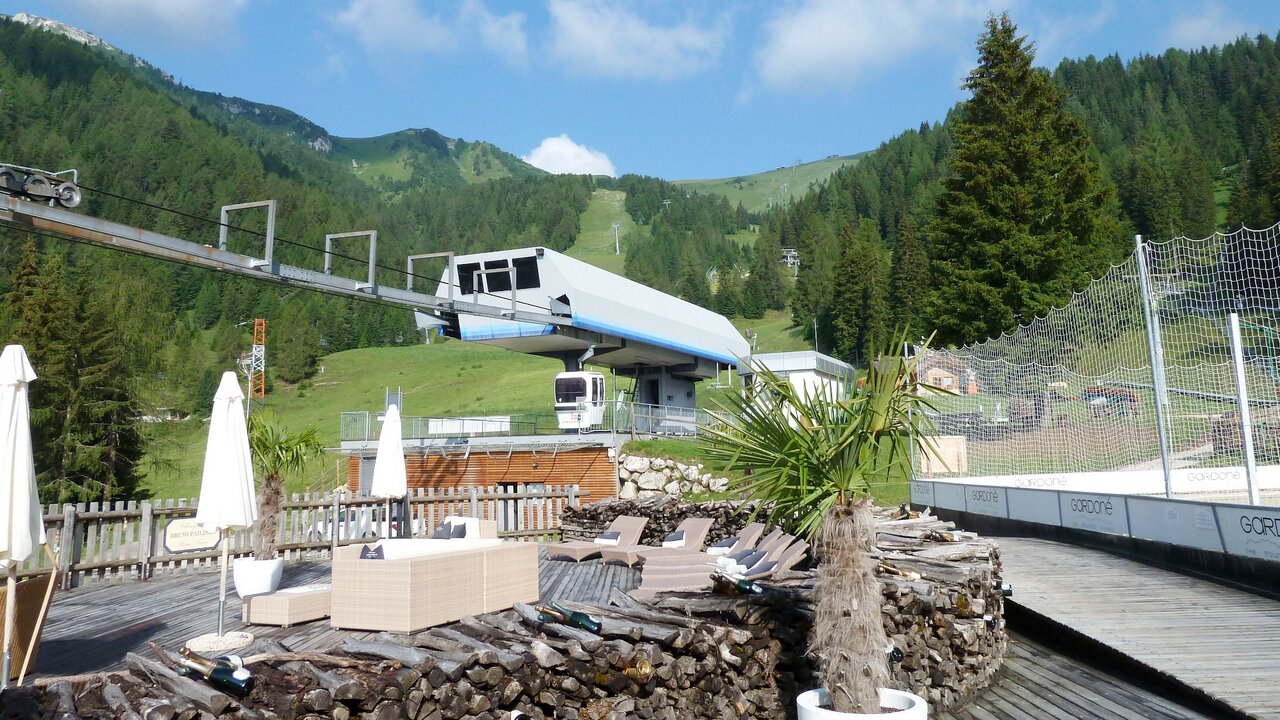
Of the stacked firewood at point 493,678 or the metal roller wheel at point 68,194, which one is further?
the metal roller wheel at point 68,194

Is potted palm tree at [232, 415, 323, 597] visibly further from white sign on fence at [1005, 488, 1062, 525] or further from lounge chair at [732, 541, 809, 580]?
white sign on fence at [1005, 488, 1062, 525]

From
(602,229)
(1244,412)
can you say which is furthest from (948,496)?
(602,229)

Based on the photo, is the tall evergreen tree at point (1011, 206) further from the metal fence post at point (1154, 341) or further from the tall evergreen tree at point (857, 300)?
the tall evergreen tree at point (857, 300)

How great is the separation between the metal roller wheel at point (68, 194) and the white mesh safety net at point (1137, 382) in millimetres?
11251

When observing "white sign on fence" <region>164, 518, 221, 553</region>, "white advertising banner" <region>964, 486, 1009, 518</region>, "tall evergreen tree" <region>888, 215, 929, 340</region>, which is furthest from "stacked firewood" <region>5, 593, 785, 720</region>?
"tall evergreen tree" <region>888, 215, 929, 340</region>

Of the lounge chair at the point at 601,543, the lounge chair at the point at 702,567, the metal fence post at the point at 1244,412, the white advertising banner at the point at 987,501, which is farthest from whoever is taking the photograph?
the white advertising banner at the point at 987,501

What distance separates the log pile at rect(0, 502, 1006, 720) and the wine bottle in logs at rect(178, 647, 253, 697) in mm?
66

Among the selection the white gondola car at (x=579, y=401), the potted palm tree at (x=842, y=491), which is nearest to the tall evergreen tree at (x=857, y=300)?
the white gondola car at (x=579, y=401)

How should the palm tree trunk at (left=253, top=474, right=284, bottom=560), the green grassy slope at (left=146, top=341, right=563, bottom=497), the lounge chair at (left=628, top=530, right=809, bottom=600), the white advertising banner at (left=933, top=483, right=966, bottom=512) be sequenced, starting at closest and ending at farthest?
1. the lounge chair at (left=628, top=530, right=809, bottom=600)
2. the palm tree trunk at (left=253, top=474, right=284, bottom=560)
3. the white advertising banner at (left=933, top=483, right=966, bottom=512)
4. the green grassy slope at (left=146, top=341, right=563, bottom=497)

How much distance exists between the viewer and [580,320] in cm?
2203

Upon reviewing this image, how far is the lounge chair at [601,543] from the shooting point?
11.7m

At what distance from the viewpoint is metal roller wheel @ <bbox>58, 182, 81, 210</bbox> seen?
10.8 meters

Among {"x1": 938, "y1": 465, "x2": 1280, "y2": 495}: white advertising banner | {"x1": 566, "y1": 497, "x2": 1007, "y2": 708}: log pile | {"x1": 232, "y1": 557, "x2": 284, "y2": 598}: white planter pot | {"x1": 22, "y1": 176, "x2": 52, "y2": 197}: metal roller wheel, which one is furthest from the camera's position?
{"x1": 938, "y1": 465, "x2": 1280, "y2": 495}: white advertising banner

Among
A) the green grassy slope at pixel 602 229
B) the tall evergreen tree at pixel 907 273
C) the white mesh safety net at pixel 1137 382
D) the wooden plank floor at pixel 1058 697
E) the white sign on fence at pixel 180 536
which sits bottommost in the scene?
the wooden plank floor at pixel 1058 697
